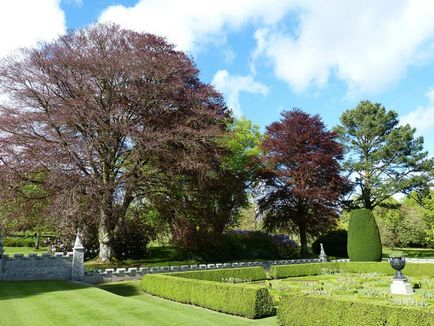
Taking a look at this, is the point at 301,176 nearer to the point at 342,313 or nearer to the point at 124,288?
the point at 124,288

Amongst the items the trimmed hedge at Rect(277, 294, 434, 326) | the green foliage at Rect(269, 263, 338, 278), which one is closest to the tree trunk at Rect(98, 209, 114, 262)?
the green foliage at Rect(269, 263, 338, 278)

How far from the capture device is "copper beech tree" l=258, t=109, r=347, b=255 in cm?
3206

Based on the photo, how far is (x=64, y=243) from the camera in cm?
2488

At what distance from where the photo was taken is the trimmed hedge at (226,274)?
17.3 meters

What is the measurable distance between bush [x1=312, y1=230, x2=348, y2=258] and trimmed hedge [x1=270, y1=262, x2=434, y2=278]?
1067 centimetres

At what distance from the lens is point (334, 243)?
35.1 meters

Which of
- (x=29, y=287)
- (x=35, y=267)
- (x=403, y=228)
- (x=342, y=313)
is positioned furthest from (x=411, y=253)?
(x=29, y=287)

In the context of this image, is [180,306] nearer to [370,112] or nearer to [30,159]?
[30,159]

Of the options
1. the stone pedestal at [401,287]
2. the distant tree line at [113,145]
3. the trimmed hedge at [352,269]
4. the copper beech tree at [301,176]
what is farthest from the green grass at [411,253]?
the stone pedestal at [401,287]

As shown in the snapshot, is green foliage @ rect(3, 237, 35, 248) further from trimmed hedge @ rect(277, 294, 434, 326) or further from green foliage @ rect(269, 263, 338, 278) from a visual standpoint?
trimmed hedge @ rect(277, 294, 434, 326)

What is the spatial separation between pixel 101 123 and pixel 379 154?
2996 centimetres

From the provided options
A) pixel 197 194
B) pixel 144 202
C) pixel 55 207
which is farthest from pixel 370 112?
pixel 55 207

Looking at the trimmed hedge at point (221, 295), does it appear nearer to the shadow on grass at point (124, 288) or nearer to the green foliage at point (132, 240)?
the shadow on grass at point (124, 288)

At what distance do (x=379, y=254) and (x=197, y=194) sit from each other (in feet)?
A: 43.0
